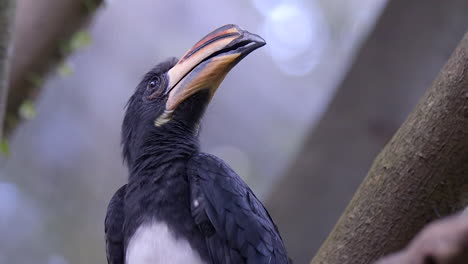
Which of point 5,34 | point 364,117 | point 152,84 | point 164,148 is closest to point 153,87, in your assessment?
point 152,84

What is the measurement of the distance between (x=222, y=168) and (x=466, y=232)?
1734mm

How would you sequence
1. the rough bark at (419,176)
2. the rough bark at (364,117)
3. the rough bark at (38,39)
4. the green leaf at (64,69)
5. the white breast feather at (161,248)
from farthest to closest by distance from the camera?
the rough bark at (364,117) < the green leaf at (64,69) < the rough bark at (38,39) < the white breast feather at (161,248) < the rough bark at (419,176)

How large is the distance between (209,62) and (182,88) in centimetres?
23

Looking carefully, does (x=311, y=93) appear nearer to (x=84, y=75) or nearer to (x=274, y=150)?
(x=274, y=150)

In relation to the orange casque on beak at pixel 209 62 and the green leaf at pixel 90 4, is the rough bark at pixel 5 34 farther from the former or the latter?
the green leaf at pixel 90 4

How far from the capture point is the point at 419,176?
7.51 ft

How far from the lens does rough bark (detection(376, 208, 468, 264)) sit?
3.27 ft

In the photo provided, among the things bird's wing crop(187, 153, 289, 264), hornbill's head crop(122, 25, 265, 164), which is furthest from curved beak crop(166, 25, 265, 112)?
bird's wing crop(187, 153, 289, 264)

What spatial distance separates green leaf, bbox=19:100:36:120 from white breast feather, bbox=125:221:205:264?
5.51 ft

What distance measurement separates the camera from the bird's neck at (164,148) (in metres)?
2.81

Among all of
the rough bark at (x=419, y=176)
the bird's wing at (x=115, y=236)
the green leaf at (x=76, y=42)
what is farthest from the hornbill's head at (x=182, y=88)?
the green leaf at (x=76, y=42)

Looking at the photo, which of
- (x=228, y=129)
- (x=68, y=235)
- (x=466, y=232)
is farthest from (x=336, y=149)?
(x=228, y=129)

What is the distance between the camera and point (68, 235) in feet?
26.2

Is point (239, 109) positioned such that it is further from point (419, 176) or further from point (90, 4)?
point (419, 176)
